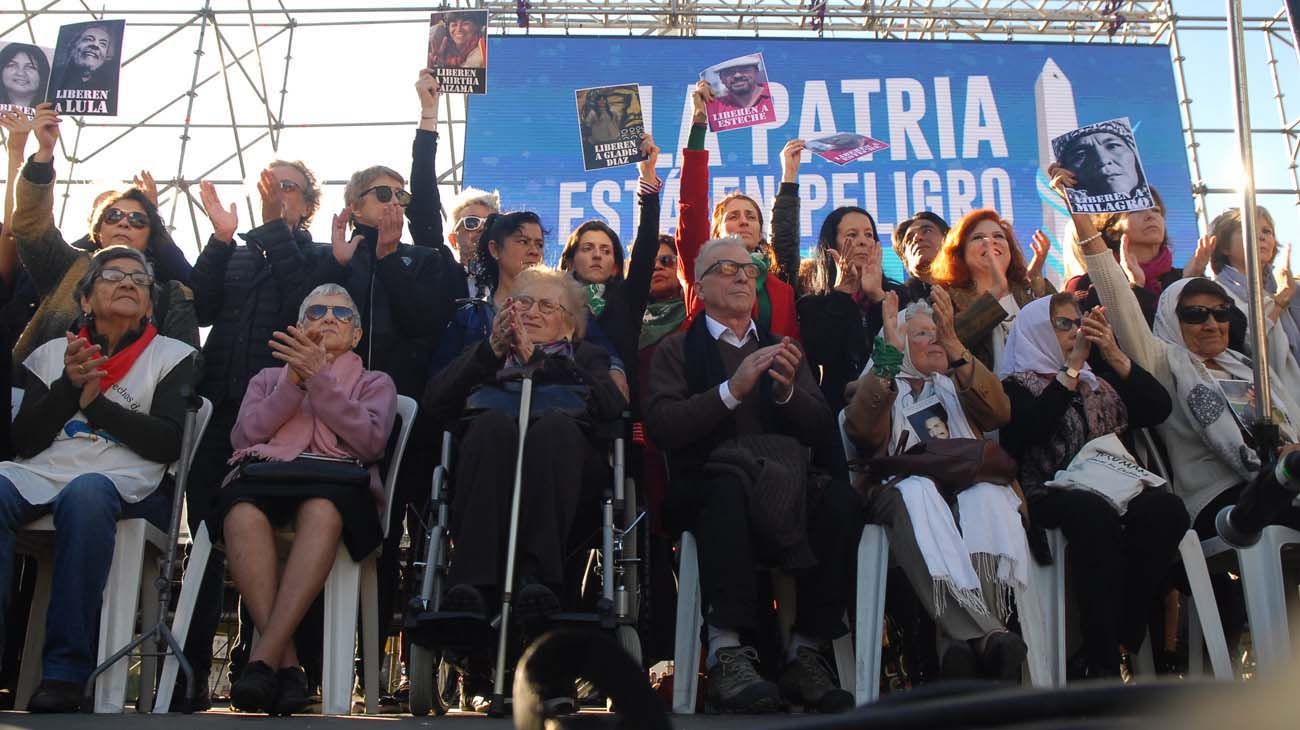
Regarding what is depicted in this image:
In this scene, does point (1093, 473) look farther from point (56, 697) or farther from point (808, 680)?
point (56, 697)

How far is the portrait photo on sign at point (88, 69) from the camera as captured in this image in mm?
6562

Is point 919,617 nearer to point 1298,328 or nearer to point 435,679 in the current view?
point 435,679

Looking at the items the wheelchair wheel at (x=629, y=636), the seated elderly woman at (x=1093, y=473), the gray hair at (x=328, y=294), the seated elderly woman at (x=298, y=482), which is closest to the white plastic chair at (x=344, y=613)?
the seated elderly woman at (x=298, y=482)

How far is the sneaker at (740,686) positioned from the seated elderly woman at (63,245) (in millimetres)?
2079

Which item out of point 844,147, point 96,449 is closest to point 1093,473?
point 96,449

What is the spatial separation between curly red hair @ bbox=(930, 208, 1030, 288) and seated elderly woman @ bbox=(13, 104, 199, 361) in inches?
101

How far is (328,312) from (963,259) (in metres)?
2.18

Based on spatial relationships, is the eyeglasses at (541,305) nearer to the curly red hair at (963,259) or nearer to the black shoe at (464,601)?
the black shoe at (464,601)

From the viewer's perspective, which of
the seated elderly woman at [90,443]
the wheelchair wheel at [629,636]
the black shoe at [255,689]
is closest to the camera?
the black shoe at [255,689]

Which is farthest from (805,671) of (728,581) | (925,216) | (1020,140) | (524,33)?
(524,33)

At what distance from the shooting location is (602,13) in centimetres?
862

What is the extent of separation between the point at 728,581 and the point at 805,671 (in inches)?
13.0

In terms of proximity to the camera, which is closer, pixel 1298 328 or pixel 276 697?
pixel 276 697

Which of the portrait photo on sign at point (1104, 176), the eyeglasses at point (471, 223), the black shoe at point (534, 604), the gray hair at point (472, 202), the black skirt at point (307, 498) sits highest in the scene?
the gray hair at point (472, 202)
